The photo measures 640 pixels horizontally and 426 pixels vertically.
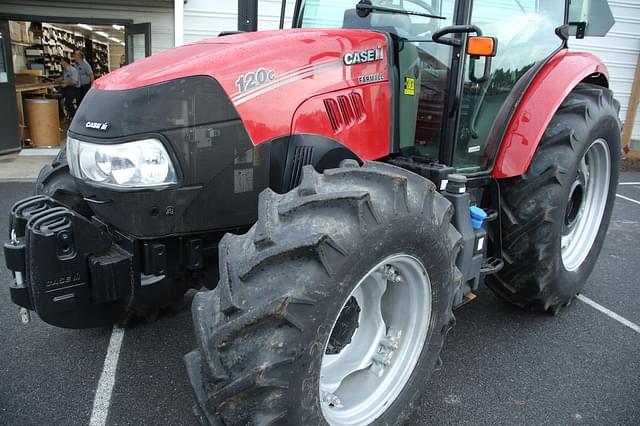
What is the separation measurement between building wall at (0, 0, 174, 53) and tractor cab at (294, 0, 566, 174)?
6.84m

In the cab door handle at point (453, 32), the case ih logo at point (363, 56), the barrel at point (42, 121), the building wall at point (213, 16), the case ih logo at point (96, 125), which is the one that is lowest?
the barrel at point (42, 121)

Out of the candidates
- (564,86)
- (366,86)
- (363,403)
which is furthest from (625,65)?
(363,403)

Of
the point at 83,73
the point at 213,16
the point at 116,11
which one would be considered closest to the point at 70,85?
the point at 83,73

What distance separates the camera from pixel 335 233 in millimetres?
1722

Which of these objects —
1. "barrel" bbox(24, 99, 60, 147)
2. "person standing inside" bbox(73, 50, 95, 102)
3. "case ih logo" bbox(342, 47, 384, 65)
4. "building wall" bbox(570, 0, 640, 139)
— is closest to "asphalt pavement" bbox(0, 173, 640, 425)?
"case ih logo" bbox(342, 47, 384, 65)

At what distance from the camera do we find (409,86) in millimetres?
2627

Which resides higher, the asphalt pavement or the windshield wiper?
the windshield wiper

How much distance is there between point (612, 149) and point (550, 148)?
2.80ft

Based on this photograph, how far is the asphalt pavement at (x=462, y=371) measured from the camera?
97.6 inches

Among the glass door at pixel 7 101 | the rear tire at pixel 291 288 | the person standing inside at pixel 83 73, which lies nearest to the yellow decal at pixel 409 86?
the rear tire at pixel 291 288

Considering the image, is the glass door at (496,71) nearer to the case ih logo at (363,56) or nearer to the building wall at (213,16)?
the case ih logo at (363,56)

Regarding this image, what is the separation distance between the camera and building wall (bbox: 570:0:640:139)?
1040 centimetres

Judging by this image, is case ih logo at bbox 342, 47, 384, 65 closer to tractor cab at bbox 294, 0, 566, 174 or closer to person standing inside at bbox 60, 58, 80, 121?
tractor cab at bbox 294, 0, 566, 174

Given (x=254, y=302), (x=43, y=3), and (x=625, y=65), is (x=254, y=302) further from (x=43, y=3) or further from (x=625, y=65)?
(x=625, y=65)
